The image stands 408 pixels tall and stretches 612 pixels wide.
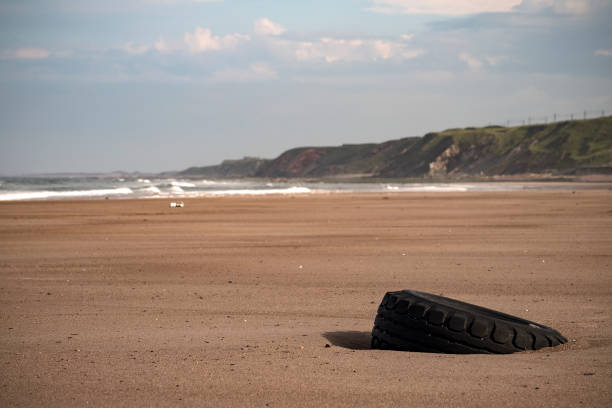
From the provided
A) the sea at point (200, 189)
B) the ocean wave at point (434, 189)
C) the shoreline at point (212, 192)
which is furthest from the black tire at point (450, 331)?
the ocean wave at point (434, 189)

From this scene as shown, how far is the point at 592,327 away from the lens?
20.2 feet

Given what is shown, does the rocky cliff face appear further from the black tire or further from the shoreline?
the black tire

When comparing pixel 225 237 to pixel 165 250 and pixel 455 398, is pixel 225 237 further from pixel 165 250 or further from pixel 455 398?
pixel 455 398

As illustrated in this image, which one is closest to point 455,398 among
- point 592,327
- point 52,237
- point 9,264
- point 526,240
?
point 592,327

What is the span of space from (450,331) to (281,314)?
250 cm

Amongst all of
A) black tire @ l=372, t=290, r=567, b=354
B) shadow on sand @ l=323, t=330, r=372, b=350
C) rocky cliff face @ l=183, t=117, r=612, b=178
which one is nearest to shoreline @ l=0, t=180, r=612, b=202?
shadow on sand @ l=323, t=330, r=372, b=350

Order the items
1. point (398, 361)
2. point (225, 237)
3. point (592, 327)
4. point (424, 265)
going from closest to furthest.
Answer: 1. point (398, 361)
2. point (592, 327)
3. point (424, 265)
4. point (225, 237)

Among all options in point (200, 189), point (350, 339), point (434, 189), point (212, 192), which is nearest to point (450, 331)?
point (350, 339)

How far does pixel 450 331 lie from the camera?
517cm

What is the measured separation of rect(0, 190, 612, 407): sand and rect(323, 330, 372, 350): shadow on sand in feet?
0.12

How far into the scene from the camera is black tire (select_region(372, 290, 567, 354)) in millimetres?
5125

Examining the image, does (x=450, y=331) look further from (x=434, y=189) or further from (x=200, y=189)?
(x=200, y=189)

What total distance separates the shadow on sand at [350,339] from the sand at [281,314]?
0.04 m

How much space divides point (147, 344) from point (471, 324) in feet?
9.61
